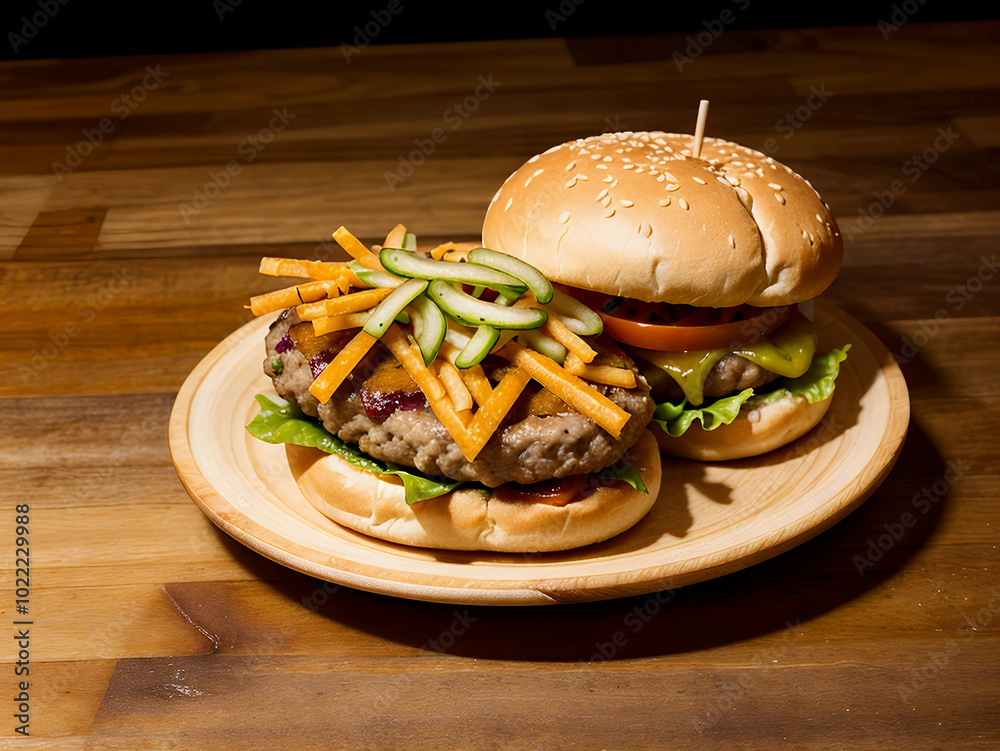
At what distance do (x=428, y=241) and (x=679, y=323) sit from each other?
1.72 m

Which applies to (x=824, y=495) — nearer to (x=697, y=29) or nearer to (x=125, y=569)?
(x=125, y=569)

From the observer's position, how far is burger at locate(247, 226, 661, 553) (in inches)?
91.0

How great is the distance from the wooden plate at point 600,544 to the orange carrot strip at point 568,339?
0.52 meters

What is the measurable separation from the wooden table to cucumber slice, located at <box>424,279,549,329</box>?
743 millimetres

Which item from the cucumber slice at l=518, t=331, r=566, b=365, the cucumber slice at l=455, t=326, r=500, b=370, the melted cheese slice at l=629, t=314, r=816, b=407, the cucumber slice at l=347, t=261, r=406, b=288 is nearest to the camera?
the cucumber slice at l=455, t=326, r=500, b=370

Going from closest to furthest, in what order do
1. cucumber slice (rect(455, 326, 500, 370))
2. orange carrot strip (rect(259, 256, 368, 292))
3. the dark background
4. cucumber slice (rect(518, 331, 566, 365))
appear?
cucumber slice (rect(455, 326, 500, 370)), cucumber slice (rect(518, 331, 566, 365)), orange carrot strip (rect(259, 256, 368, 292)), the dark background

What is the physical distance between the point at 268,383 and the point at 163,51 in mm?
5133

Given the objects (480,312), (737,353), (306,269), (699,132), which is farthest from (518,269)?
(699,132)

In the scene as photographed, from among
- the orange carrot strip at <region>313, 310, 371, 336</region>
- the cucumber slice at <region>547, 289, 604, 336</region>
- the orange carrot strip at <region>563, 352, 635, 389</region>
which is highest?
the orange carrot strip at <region>313, 310, 371, 336</region>

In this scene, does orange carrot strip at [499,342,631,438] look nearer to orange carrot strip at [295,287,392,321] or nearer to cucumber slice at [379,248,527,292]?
cucumber slice at [379,248,527,292]

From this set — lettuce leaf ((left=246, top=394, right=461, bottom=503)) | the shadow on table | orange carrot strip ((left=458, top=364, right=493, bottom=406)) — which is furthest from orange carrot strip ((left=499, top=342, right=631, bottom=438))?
the shadow on table

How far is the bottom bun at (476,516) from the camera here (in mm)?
2375

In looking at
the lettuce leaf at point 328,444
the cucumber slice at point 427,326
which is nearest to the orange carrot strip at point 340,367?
the cucumber slice at point 427,326

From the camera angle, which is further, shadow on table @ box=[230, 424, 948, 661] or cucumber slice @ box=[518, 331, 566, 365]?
cucumber slice @ box=[518, 331, 566, 365]
